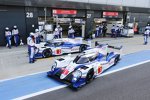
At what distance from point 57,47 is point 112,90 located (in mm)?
7374

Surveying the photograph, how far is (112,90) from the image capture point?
8.30 m

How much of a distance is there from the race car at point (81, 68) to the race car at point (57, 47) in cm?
Answer: 426

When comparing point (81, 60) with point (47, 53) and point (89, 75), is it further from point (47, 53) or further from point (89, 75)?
point (47, 53)

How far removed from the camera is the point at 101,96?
7.71m

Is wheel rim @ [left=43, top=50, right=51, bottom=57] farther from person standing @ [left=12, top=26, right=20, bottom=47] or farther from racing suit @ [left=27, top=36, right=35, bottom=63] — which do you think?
person standing @ [left=12, top=26, right=20, bottom=47]

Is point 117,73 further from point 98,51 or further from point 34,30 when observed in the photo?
point 34,30

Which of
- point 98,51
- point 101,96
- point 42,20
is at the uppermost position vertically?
point 42,20

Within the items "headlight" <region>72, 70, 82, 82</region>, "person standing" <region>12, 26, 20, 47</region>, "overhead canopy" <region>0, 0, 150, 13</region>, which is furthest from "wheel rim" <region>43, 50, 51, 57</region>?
"overhead canopy" <region>0, 0, 150, 13</region>

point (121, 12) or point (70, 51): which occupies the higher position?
point (121, 12)

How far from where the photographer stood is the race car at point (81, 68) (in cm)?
858

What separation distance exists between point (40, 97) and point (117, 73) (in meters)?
4.58

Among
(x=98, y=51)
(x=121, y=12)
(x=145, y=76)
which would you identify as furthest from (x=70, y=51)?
(x=121, y=12)

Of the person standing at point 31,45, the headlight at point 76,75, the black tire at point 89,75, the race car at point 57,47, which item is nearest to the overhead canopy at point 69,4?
the race car at point 57,47

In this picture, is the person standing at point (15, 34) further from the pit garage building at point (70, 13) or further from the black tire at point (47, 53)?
the black tire at point (47, 53)
